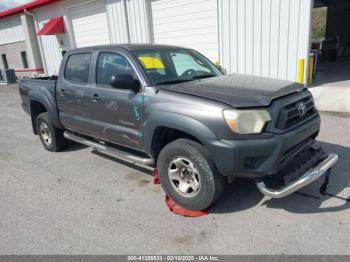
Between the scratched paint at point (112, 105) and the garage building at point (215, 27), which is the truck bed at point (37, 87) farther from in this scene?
the garage building at point (215, 27)

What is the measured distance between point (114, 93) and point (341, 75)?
10514mm

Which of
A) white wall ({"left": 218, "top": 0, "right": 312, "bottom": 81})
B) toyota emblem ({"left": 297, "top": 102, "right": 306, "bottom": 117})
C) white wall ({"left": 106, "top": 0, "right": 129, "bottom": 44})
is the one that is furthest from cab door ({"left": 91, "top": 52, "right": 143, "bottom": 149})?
white wall ({"left": 106, "top": 0, "right": 129, "bottom": 44})

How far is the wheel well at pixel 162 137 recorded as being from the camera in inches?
134

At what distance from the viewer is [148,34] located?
1154 centimetres

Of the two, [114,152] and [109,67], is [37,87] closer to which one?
[109,67]

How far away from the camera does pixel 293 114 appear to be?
3107 millimetres

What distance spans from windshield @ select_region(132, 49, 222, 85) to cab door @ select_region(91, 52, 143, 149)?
0.23 metres

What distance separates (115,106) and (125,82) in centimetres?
51

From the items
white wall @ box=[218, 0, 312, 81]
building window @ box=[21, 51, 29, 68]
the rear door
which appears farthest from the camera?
building window @ box=[21, 51, 29, 68]

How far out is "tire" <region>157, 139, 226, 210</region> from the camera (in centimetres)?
303

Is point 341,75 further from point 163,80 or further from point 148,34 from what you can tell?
point 163,80

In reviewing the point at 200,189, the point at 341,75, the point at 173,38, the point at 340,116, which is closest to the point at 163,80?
the point at 200,189

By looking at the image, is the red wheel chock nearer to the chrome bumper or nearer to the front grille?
the chrome bumper

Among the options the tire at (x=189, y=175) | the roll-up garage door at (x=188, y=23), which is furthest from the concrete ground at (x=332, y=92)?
the tire at (x=189, y=175)
